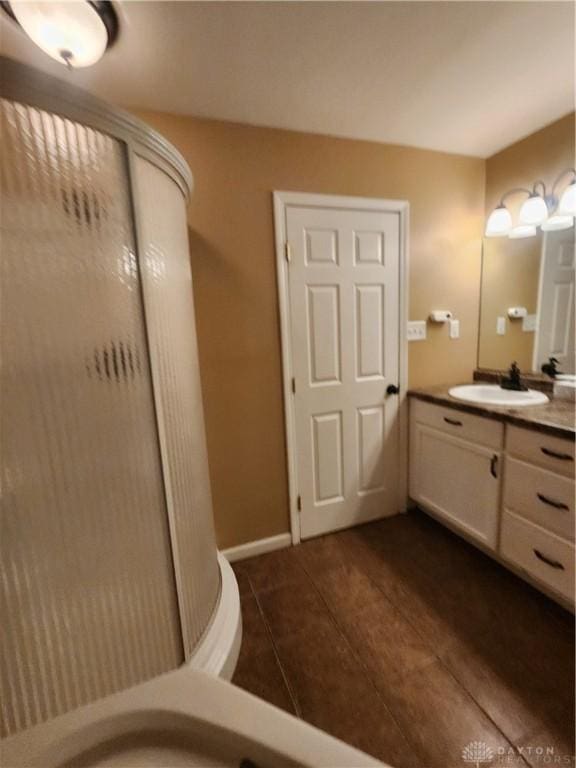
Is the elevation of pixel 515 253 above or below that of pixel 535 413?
above

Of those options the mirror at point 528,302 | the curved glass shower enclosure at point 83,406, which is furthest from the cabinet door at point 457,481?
the curved glass shower enclosure at point 83,406

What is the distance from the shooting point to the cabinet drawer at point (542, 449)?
1306mm

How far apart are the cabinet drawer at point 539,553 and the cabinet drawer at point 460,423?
35 centimetres

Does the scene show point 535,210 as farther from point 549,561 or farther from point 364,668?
point 364,668

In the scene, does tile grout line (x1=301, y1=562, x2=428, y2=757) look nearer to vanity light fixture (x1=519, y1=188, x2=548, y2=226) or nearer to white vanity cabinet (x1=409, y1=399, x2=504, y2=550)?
white vanity cabinet (x1=409, y1=399, x2=504, y2=550)

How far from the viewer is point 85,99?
758mm

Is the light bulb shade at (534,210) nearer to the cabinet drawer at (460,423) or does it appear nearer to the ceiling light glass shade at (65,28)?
the cabinet drawer at (460,423)

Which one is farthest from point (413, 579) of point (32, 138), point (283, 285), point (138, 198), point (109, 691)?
point (32, 138)

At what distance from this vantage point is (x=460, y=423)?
70.4 inches

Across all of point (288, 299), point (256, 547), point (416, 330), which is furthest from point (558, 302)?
point (256, 547)

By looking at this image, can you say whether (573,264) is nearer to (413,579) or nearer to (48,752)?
(413,579)

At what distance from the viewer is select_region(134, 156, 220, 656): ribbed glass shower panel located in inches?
38.1

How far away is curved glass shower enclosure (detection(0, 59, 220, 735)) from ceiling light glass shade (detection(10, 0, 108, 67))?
444 millimetres

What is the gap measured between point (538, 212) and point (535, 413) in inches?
43.6
